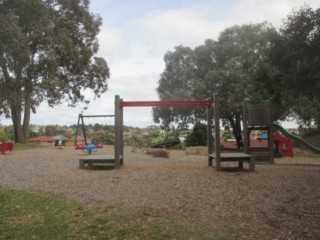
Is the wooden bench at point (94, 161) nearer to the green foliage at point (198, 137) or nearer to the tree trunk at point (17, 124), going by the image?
the green foliage at point (198, 137)

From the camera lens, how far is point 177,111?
33562mm

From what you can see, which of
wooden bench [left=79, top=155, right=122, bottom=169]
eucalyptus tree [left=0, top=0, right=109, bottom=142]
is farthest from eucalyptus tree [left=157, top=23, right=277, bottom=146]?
wooden bench [left=79, top=155, right=122, bottom=169]

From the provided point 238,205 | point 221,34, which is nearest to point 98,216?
point 238,205

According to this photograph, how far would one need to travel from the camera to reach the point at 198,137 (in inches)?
987

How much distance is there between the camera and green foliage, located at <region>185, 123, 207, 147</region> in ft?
81.6

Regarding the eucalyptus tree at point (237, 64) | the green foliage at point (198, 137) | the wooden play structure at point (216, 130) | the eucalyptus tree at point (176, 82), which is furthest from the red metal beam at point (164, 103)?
the eucalyptus tree at point (176, 82)

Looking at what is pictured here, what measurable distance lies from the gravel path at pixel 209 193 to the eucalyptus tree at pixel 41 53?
47.9 feet

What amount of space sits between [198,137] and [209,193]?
1750 centimetres

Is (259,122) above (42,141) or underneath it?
above

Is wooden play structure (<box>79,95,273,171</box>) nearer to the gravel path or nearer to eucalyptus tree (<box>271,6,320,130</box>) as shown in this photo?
the gravel path

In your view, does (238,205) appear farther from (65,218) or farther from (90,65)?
(90,65)

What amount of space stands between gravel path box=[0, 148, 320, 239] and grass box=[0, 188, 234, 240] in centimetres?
32

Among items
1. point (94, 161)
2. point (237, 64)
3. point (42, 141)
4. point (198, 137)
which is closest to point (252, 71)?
point (237, 64)

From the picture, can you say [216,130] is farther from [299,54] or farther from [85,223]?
[85,223]
